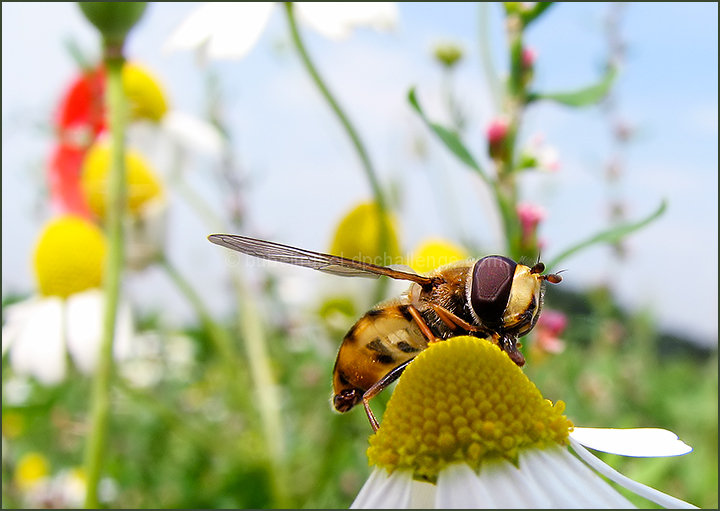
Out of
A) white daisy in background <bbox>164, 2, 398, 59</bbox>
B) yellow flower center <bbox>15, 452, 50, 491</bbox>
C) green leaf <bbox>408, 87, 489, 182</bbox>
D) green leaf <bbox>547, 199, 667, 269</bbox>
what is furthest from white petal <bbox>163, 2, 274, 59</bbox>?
yellow flower center <bbox>15, 452, 50, 491</bbox>

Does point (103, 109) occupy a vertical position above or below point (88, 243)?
above

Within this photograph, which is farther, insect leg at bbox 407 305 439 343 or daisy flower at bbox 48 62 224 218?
daisy flower at bbox 48 62 224 218

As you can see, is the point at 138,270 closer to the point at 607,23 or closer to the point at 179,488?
the point at 179,488

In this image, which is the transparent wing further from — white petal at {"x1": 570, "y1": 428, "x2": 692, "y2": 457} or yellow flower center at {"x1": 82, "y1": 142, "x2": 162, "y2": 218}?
yellow flower center at {"x1": 82, "y1": 142, "x2": 162, "y2": 218}

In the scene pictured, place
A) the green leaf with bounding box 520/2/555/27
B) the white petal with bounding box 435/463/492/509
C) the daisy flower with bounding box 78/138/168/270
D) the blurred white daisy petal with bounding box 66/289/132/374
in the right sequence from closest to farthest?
the white petal with bounding box 435/463/492/509, the green leaf with bounding box 520/2/555/27, the blurred white daisy petal with bounding box 66/289/132/374, the daisy flower with bounding box 78/138/168/270

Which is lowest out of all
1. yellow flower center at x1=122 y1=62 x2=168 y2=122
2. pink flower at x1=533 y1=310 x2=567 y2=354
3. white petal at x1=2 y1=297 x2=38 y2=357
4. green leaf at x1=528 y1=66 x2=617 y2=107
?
pink flower at x1=533 y1=310 x2=567 y2=354

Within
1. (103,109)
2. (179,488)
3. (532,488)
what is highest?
(103,109)

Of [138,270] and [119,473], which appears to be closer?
[138,270]

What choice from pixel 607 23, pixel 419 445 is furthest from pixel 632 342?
pixel 419 445
